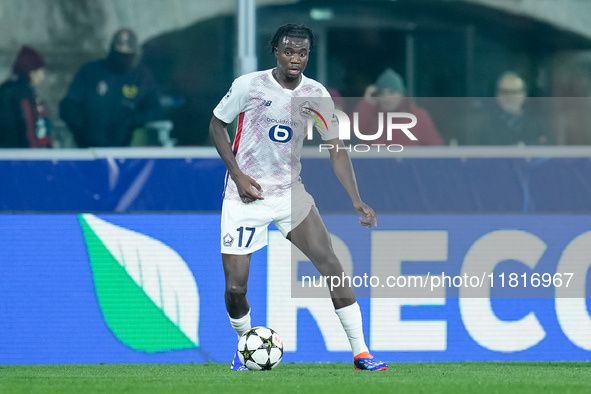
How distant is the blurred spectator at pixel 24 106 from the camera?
7547 millimetres

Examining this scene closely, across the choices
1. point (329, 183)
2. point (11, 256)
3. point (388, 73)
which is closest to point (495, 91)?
point (388, 73)

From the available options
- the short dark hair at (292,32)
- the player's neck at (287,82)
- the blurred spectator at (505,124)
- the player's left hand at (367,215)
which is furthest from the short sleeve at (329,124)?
the blurred spectator at (505,124)

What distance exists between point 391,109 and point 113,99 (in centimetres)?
185

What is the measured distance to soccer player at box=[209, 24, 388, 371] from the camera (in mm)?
6082

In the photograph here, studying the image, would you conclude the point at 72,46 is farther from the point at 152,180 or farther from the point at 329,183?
the point at 329,183

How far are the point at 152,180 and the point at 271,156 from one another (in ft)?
5.14

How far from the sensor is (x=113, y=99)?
7629 mm

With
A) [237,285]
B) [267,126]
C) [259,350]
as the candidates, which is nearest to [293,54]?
[267,126]

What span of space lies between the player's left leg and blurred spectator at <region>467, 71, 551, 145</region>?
1925 millimetres

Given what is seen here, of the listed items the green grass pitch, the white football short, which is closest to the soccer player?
the white football short

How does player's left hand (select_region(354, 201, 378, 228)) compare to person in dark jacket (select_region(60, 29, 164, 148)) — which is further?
person in dark jacket (select_region(60, 29, 164, 148))

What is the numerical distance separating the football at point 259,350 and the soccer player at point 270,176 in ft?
0.63

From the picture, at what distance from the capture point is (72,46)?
7.60 meters

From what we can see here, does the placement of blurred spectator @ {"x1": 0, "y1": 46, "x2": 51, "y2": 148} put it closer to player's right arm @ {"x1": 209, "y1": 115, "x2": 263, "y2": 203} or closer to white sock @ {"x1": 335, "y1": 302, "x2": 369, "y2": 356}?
player's right arm @ {"x1": 209, "y1": 115, "x2": 263, "y2": 203}
